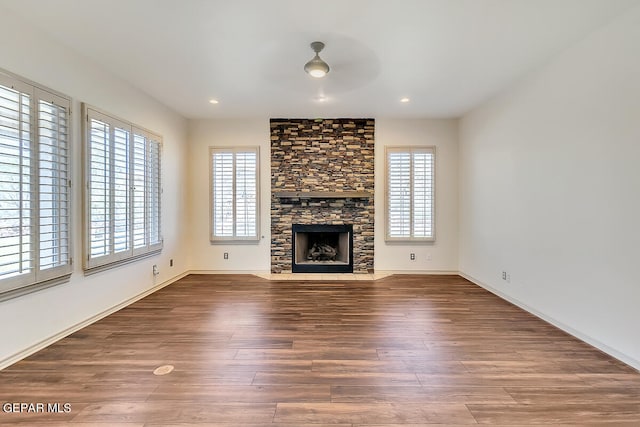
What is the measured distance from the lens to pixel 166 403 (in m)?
1.82

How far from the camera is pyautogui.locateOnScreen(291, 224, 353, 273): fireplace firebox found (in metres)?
5.28

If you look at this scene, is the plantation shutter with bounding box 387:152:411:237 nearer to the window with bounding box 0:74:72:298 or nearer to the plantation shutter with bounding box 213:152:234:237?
the plantation shutter with bounding box 213:152:234:237

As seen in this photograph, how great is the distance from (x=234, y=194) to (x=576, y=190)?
4640 millimetres

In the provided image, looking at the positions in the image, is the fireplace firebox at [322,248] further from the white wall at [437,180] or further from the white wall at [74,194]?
the white wall at [74,194]

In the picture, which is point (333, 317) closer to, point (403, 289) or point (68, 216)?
point (403, 289)

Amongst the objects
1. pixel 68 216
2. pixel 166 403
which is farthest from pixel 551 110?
pixel 68 216

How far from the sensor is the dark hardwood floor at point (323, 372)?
173 centimetres

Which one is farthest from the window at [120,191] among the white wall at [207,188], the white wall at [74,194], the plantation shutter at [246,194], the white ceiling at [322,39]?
the plantation shutter at [246,194]

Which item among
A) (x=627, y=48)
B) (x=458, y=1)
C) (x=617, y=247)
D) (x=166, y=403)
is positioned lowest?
(x=166, y=403)

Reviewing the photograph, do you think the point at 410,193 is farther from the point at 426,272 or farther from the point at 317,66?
the point at 317,66

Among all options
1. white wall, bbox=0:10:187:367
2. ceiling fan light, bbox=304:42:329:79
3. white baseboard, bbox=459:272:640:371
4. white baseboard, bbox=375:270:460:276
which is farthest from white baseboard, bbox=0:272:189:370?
white baseboard, bbox=459:272:640:371

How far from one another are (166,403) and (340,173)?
4142mm

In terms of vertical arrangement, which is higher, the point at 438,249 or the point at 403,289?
the point at 438,249

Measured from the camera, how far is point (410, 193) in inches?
205
